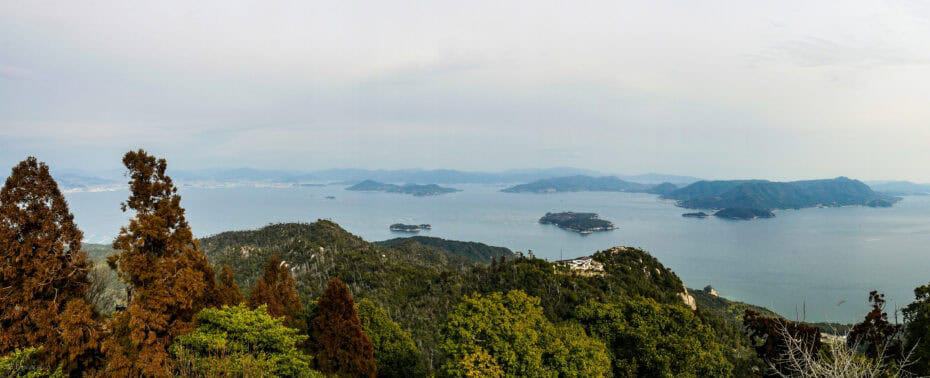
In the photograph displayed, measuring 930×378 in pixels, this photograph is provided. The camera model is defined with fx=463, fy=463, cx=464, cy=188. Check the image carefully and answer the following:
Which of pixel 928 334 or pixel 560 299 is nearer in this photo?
pixel 928 334

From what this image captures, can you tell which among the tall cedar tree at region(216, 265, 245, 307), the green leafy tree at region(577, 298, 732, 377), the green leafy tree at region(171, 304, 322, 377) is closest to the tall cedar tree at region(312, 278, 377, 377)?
the green leafy tree at region(171, 304, 322, 377)

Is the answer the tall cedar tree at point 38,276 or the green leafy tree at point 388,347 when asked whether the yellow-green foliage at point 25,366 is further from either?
the green leafy tree at point 388,347

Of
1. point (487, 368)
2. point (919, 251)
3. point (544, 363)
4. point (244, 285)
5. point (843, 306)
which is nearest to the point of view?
point (487, 368)

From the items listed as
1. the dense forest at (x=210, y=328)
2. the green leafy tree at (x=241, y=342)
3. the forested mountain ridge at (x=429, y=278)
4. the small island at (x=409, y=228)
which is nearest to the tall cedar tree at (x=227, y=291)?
the dense forest at (x=210, y=328)

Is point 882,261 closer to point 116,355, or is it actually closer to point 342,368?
point 342,368

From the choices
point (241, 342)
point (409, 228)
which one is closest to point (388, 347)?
point (241, 342)

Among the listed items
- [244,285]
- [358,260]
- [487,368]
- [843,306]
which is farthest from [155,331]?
[843,306]

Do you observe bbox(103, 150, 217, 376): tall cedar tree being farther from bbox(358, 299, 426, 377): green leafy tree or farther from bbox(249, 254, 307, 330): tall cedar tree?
bbox(358, 299, 426, 377): green leafy tree
